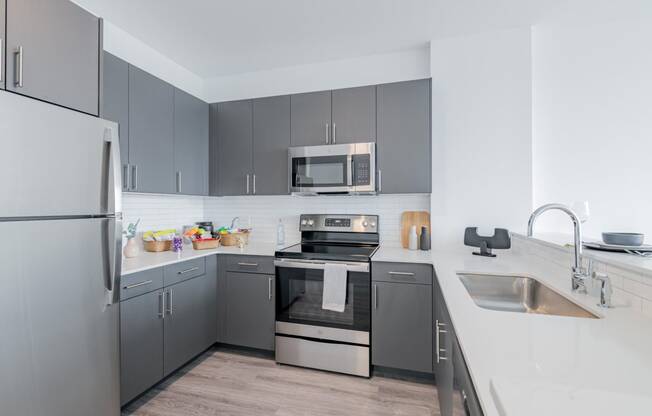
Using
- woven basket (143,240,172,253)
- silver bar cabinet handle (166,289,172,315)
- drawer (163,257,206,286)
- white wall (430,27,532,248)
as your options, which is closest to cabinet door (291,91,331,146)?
white wall (430,27,532,248)

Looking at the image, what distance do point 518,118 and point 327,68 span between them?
1.69m

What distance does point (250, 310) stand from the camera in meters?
2.49

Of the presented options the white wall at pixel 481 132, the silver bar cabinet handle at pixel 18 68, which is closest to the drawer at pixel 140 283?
the silver bar cabinet handle at pixel 18 68

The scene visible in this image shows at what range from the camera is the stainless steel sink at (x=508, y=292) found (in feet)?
5.13

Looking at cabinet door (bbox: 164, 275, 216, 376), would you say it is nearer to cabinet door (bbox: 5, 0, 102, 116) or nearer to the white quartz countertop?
cabinet door (bbox: 5, 0, 102, 116)

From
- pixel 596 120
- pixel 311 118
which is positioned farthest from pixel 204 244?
pixel 596 120

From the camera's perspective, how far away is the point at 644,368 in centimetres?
73

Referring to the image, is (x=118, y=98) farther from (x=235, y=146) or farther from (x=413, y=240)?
(x=413, y=240)

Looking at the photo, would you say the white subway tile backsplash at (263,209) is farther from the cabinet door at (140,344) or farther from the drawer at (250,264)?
the cabinet door at (140,344)

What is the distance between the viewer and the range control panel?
2.74 m

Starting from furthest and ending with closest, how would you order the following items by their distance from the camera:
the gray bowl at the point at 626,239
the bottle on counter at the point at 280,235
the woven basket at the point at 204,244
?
the bottle on counter at the point at 280,235 < the woven basket at the point at 204,244 < the gray bowl at the point at 626,239

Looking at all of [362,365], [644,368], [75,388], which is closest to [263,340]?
[362,365]

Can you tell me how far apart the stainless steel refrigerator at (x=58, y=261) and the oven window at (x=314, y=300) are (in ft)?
3.59

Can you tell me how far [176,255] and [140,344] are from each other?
2.14 feet
